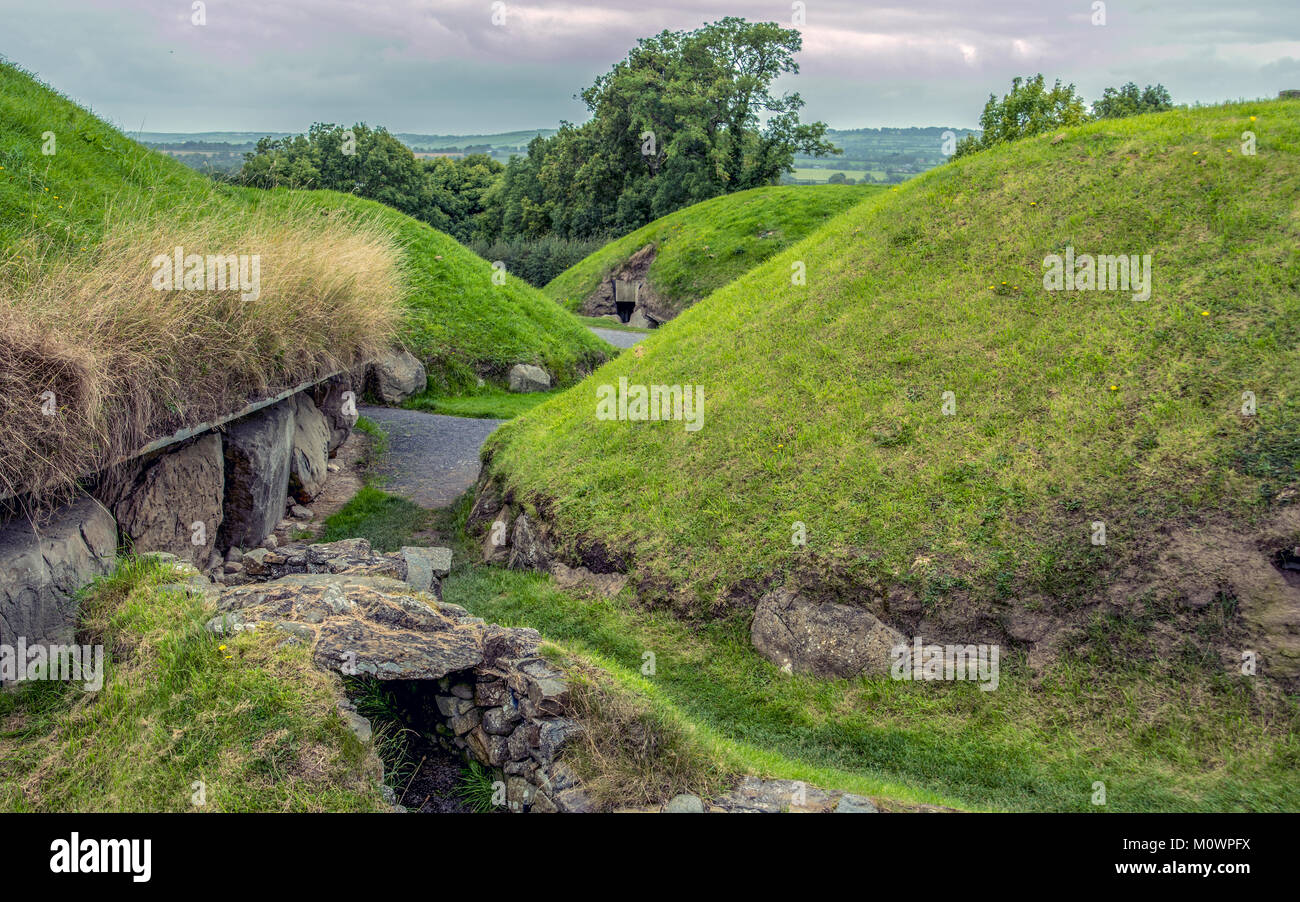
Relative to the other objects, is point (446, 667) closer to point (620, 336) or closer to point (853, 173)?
point (620, 336)

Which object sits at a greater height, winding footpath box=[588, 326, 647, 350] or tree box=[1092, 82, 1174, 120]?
tree box=[1092, 82, 1174, 120]

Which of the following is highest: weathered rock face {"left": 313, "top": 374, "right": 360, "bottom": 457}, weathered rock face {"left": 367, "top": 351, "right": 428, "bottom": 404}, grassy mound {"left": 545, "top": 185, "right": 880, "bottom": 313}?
grassy mound {"left": 545, "top": 185, "right": 880, "bottom": 313}

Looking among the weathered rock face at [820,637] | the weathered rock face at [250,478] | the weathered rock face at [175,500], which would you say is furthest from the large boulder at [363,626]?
the weathered rock face at [250,478]

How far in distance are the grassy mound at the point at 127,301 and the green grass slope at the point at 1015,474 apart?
330 centimetres

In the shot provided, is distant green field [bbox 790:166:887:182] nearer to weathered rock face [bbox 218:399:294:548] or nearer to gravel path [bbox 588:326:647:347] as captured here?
gravel path [bbox 588:326:647:347]

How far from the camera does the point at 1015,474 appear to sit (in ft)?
25.6

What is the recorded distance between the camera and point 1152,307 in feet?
29.1

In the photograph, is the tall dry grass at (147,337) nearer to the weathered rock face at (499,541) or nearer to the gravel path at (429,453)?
the gravel path at (429,453)

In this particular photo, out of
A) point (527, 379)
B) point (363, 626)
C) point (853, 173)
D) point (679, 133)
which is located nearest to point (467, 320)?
point (527, 379)

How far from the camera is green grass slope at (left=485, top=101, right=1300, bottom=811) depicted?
6.28m

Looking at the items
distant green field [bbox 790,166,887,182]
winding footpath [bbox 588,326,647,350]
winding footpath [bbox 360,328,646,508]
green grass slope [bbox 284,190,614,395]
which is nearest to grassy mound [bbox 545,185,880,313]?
winding footpath [bbox 588,326,647,350]

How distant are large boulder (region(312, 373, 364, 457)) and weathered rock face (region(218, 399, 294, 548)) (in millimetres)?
2584

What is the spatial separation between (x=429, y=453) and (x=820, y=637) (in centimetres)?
909

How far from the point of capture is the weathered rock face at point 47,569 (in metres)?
5.86
